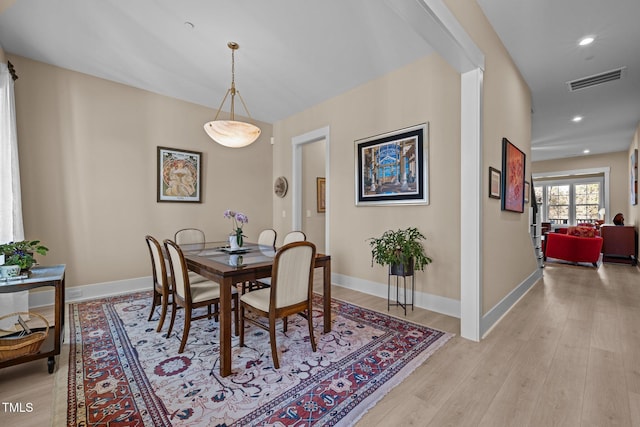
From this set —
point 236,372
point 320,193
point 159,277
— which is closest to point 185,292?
point 236,372

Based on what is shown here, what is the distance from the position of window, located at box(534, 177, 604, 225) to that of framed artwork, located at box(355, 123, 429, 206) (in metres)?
7.92

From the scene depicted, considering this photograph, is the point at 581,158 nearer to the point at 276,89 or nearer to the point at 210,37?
the point at 276,89

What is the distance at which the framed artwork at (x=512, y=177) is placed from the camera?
308 cm

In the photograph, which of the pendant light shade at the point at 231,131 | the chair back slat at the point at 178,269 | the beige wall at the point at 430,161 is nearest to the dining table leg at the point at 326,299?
the chair back slat at the point at 178,269

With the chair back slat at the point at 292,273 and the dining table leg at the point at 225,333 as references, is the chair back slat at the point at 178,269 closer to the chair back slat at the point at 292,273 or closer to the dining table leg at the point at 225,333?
the dining table leg at the point at 225,333

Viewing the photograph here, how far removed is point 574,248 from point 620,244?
1362 millimetres

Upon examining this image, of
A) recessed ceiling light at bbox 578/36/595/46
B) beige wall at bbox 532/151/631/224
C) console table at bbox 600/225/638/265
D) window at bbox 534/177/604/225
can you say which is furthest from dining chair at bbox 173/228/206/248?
beige wall at bbox 532/151/631/224

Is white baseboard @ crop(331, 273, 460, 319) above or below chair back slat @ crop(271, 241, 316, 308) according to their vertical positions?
below

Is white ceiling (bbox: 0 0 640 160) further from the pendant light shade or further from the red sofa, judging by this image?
the red sofa

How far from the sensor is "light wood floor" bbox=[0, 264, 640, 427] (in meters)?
1.55

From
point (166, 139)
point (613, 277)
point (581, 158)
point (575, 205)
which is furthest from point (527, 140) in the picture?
point (575, 205)

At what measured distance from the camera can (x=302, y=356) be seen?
86.1 inches

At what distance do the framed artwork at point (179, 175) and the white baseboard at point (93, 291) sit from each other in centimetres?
122

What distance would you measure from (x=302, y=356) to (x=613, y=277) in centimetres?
562
